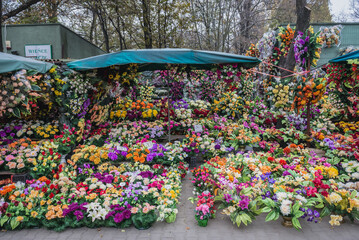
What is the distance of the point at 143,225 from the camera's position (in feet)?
9.93

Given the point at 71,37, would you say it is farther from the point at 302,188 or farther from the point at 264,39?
the point at 302,188

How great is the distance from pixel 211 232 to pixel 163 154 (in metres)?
1.98

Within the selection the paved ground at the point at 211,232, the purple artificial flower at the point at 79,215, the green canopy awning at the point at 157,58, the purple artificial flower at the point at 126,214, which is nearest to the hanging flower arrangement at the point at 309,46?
the green canopy awning at the point at 157,58

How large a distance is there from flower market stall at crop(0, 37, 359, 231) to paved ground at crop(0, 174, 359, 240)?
0.09 metres

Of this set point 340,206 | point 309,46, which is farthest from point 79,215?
point 309,46

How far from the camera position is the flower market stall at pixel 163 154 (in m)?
3.11

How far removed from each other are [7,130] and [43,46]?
515cm

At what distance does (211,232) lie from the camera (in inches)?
116

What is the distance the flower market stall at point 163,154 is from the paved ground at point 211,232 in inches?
3.6

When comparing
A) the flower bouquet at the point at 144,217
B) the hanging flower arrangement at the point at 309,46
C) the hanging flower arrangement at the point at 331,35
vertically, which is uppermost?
the hanging flower arrangement at the point at 331,35

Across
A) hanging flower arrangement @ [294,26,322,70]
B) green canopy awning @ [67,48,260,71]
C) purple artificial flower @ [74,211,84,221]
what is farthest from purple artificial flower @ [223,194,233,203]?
hanging flower arrangement @ [294,26,322,70]

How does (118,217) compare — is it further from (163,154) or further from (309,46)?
(309,46)

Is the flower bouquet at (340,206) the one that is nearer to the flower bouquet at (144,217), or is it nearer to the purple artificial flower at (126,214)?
the flower bouquet at (144,217)

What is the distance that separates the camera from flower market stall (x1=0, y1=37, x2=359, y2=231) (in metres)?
3.11
